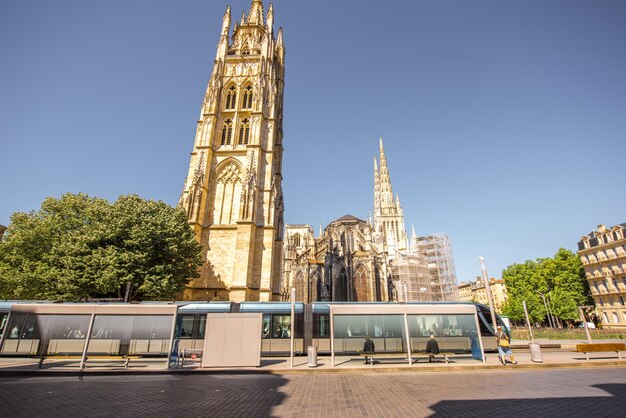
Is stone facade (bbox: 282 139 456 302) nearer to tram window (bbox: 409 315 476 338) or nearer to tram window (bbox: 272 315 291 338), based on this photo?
tram window (bbox: 272 315 291 338)

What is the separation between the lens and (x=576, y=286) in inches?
1769

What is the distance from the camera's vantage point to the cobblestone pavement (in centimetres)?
601

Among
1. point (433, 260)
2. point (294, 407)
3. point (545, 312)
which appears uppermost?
point (433, 260)

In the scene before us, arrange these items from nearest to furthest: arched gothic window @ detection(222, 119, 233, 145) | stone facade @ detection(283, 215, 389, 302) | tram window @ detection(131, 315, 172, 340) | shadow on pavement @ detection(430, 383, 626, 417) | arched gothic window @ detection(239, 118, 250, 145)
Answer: shadow on pavement @ detection(430, 383, 626, 417), tram window @ detection(131, 315, 172, 340), arched gothic window @ detection(239, 118, 250, 145), arched gothic window @ detection(222, 119, 233, 145), stone facade @ detection(283, 215, 389, 302)

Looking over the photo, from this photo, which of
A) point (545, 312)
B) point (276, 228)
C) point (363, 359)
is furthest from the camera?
point (545, 312)

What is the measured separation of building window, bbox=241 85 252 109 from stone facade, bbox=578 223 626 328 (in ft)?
170

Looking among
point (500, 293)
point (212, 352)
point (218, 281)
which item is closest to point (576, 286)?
point (500, 293)

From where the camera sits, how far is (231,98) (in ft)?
96.3

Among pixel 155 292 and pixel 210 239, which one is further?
pixel 210 239

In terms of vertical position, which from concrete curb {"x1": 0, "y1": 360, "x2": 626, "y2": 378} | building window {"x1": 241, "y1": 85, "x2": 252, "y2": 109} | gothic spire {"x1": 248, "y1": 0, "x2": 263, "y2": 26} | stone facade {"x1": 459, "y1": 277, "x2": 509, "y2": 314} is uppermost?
gothic spire {"x1": 248, "y1": 0, "x2": 263, "y2": 26}

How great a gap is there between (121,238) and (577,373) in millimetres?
22277

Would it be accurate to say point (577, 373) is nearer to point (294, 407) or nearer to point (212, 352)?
point (294, 407)

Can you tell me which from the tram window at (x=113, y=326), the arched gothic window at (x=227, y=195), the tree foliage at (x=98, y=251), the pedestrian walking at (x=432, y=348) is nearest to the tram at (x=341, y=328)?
the pedestrian walking at (x=432, y=348)

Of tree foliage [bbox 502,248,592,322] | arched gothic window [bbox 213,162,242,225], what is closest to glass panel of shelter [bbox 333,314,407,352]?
arched gothic window [bbox 213,162,242,225]
